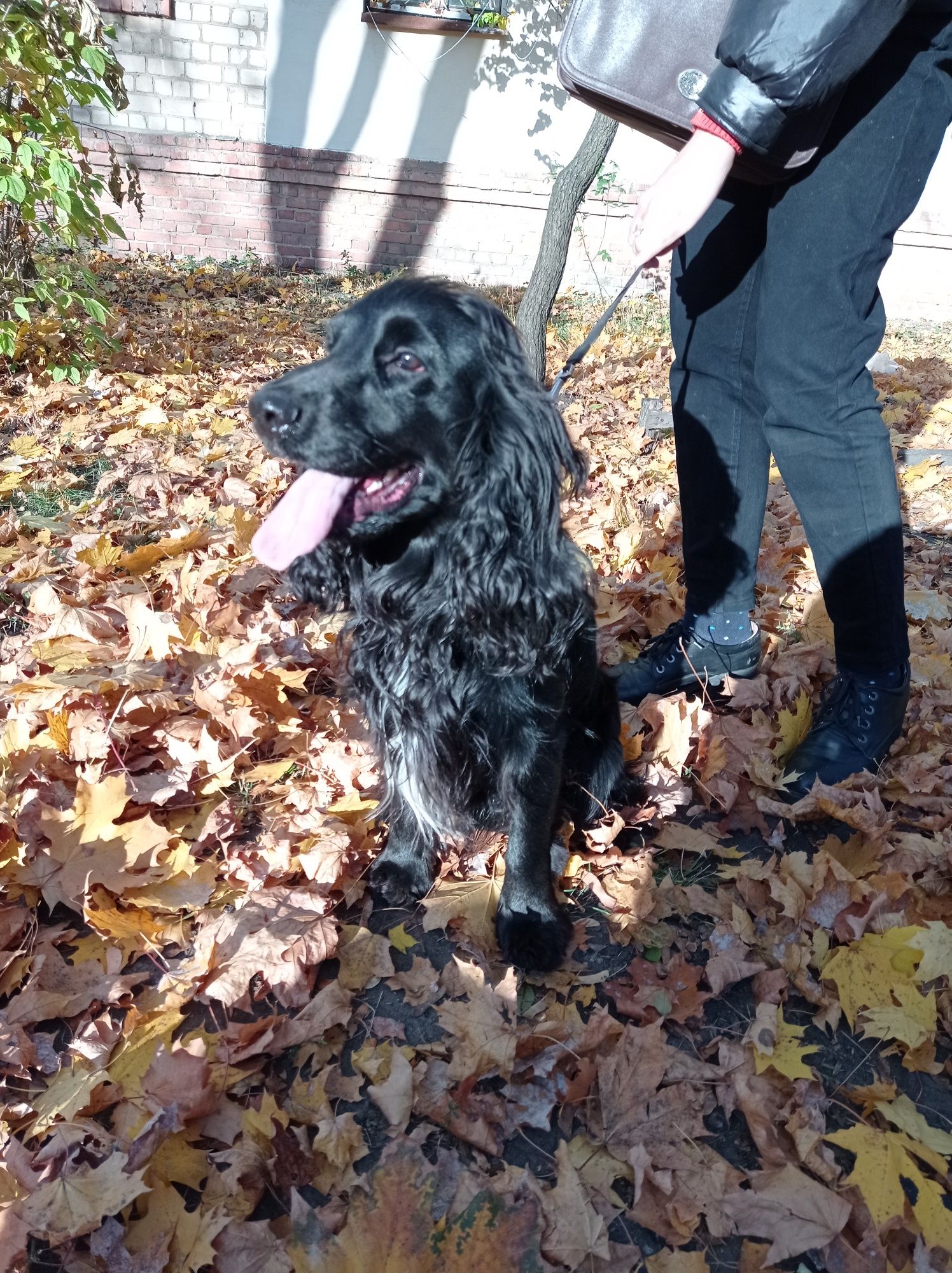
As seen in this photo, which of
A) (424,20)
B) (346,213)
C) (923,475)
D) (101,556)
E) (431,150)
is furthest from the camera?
(346,213)

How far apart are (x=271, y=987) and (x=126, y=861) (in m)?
0.50

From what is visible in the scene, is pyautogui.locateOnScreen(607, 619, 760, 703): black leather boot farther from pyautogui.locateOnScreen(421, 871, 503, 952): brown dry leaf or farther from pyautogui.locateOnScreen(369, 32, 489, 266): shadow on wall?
pyautogui.locateOnScreen(369, 32, 489, 266): shadow on wall

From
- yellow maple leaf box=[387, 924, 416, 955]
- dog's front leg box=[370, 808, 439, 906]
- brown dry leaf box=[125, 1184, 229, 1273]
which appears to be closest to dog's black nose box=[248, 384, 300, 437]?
dog's front leg box=[370, 808, 439, 906]

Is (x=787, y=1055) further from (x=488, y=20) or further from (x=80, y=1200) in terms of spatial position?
(x=488, y=20)

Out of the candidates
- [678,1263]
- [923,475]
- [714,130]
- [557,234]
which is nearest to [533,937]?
[678,1263]

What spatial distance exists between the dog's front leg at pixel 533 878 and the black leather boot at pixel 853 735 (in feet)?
2.97

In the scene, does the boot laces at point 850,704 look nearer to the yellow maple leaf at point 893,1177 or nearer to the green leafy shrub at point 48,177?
the yellow maple leaf at point 893,1177

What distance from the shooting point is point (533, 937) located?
2078 mm

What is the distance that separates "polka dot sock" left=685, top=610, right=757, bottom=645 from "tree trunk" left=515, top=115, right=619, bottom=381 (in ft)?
11.8

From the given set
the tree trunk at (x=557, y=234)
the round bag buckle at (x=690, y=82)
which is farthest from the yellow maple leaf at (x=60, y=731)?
the tree trunk at (x=557, y=234)

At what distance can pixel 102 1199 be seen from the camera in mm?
1403

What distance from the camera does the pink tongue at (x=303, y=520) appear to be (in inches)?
73.7

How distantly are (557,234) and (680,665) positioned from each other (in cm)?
443

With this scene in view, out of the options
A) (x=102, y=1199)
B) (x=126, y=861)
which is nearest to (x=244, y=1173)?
(x=102, y=1199)
